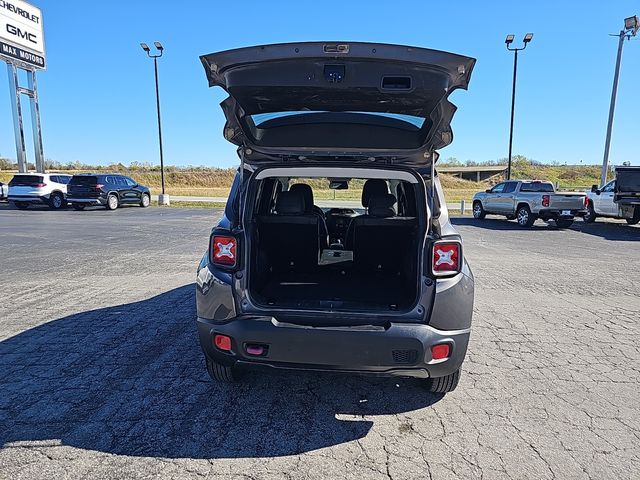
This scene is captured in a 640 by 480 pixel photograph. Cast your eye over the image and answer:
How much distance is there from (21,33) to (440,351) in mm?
30666

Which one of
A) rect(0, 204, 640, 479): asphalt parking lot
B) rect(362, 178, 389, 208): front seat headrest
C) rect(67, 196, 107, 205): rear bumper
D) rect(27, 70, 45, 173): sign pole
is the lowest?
rect(0, 204, 640, 479): asphalt parking lot

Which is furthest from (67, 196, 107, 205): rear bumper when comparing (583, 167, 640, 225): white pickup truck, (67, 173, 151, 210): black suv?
(583, 167, 640, 225): white pickup truck

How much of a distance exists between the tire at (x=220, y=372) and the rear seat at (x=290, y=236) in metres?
1.01

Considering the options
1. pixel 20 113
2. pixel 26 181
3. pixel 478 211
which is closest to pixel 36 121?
pixel 20 113

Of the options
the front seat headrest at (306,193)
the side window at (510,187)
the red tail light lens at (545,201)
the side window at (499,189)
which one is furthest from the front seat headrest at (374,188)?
the side window at (499,189)

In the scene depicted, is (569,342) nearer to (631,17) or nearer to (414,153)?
(414,153)

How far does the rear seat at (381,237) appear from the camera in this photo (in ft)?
12.3

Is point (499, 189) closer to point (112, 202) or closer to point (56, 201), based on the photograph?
point (112, 202)

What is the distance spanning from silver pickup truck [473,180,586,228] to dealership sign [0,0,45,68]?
2649 cm

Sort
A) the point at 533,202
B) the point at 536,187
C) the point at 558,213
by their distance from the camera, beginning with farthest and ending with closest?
the point at 536,187 < the point at 533,202 < the point at 558,213

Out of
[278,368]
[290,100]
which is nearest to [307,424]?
[278,368]

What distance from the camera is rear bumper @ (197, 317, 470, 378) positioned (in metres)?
2.52

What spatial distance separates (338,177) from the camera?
2.98 metres

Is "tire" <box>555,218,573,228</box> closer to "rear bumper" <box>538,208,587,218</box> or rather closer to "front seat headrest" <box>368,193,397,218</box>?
"rear bumper" <box>538,208,587,218</box>
